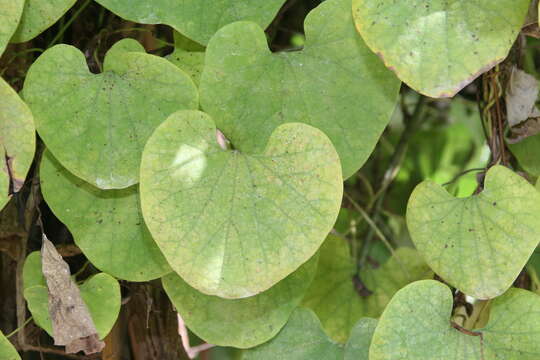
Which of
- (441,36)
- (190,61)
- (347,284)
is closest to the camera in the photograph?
(441,36)

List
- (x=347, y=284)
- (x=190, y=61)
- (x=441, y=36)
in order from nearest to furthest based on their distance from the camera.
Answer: (x=441, y=36) < (x=190, y=61) < (x=347, y=284)

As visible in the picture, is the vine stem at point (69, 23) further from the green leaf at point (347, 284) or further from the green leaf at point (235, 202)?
the green leaf at point (347, 284)

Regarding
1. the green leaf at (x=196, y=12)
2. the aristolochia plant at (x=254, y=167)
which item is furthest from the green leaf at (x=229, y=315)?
the green leaf at (x=196, y=12)

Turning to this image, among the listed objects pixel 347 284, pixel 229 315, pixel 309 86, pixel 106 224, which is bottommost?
pixel 347 284

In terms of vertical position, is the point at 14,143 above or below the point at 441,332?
above

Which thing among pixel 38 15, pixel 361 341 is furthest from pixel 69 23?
pixel 361 341

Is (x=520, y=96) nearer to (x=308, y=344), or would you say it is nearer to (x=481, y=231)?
(x=481, y=231)

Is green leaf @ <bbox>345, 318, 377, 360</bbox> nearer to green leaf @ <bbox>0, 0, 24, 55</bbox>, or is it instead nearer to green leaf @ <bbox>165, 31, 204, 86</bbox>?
green leaf @ <bbox>165, 31, 204, 86</bbox>
